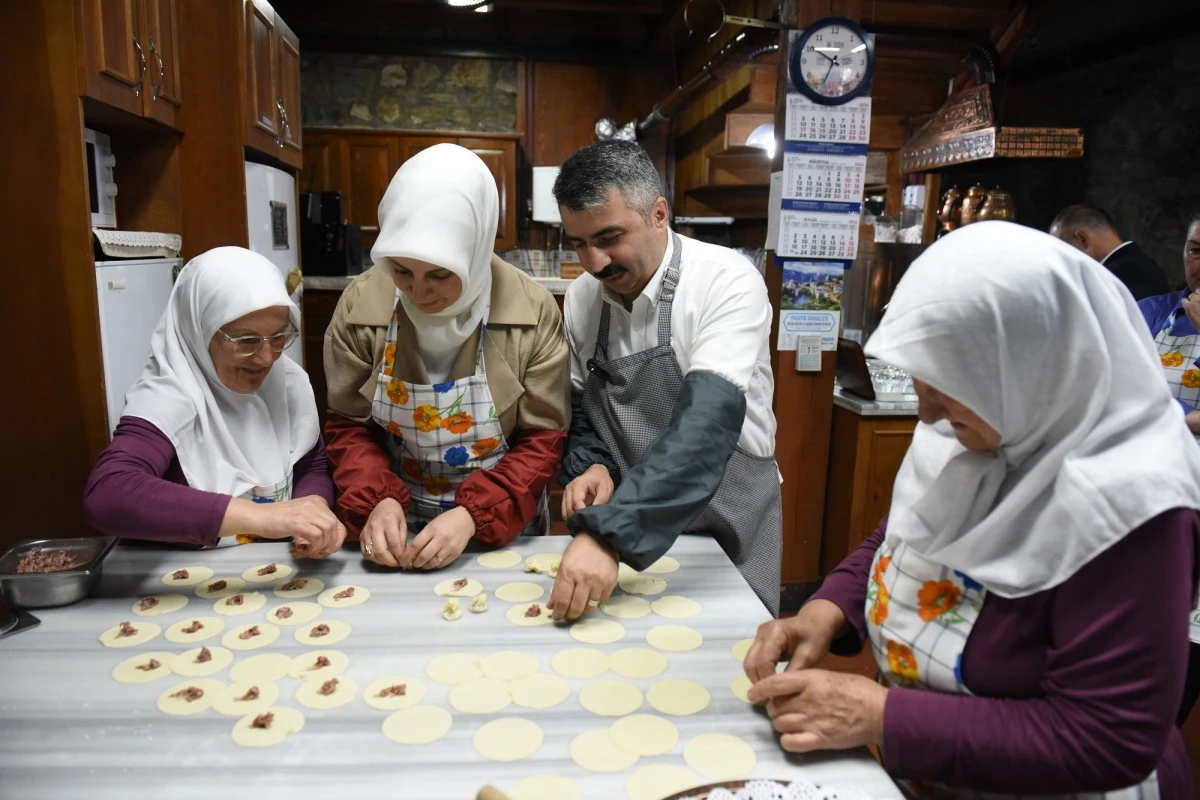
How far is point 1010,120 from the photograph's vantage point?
5293mm

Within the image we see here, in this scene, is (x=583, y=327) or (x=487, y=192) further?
(x=583, y=327)

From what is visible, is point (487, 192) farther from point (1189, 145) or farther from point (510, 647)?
point (1189, 145)

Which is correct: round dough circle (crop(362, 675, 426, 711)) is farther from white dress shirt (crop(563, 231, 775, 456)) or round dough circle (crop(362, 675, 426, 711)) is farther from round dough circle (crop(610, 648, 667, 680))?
white dress shirt (crop(563, 231, 775, 456))

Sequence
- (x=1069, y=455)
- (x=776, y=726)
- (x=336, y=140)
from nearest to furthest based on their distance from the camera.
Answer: (x=1069, y=455)
(x=776, y=726)
(x=336, y=140)

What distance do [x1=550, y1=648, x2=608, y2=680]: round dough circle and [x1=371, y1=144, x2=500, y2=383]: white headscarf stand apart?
27.9 inches

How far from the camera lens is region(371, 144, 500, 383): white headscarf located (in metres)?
1.49

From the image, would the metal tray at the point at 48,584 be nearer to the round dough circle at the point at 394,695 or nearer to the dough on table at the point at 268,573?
the dough on table at the point at 268,573

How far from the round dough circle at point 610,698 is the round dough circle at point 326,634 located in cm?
42

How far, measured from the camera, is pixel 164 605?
1358 millimetres

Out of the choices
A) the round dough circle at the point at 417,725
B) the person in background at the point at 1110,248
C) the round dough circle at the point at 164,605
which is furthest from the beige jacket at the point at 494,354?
the person in background at the point at 1110,248

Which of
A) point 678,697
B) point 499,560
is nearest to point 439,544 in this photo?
point 499,560

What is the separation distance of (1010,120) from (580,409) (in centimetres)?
480

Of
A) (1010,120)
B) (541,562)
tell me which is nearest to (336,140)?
(1010,120)

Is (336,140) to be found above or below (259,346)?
above
